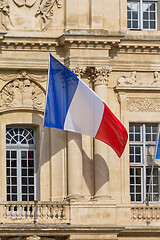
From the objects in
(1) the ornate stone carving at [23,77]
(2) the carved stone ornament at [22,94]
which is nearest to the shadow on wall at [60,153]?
(2) the carved stone ornament at [22,94]

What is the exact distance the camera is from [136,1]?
132 ft

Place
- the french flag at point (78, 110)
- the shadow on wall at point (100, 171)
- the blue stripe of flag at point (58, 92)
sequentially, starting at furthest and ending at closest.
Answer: the shadow on wall at point (100, 171), the french flag at point (78, 110), the blue stripe of flag at point (58, 92)

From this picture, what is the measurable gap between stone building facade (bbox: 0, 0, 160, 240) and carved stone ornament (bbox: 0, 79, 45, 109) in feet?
0.10

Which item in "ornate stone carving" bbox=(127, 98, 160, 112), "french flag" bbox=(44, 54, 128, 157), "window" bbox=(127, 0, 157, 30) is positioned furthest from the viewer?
"window" bbox=(127, 0, 157, 30)

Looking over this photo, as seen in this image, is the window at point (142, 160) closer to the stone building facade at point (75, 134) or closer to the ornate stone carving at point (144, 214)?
the stone building facade at point (75, 134)

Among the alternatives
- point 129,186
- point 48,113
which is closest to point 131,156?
point 129,186

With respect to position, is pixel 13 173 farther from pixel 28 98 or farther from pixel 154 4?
pixel 154 4

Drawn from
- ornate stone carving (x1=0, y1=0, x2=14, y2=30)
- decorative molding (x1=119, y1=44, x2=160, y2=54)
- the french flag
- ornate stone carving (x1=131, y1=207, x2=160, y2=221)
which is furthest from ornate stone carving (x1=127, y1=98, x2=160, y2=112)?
ornate stone carving (x1=0, y1=0, x2=14, y2=30)

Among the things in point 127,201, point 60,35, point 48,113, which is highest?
point 60,35

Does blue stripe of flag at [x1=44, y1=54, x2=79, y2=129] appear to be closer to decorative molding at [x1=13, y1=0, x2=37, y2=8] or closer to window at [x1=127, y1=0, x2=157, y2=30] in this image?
decorative molding at [x1=13, y1=0, x2=37, y2=8]

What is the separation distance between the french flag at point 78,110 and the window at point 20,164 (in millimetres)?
1955

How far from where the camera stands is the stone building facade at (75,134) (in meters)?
38.1

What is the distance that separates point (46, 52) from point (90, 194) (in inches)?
173

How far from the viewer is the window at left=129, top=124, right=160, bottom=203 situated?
39.4 m
